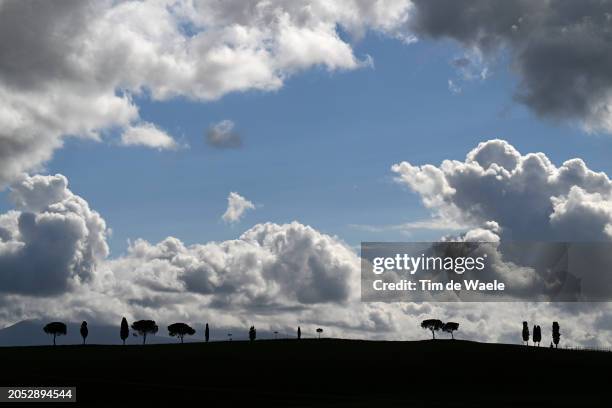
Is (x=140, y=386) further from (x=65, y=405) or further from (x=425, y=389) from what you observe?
(x=425, y=389)

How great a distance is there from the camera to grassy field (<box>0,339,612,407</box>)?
65375 millimetres

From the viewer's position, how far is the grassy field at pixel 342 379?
6538cm

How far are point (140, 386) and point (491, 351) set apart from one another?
85544mm

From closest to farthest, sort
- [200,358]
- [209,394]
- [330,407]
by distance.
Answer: [330,407]
[209,394]
[200,358]

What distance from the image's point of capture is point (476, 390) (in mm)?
79875

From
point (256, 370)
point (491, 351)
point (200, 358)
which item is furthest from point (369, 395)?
point (491, 351)

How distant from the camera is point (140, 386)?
255 feet

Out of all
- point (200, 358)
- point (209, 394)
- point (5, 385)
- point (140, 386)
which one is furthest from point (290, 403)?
point (200, 358)

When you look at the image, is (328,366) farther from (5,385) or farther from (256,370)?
(5,385)

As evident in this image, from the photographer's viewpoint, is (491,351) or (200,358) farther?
(491,351)

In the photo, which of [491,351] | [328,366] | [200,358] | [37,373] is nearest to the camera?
[37,373]

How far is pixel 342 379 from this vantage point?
90312 millimetres

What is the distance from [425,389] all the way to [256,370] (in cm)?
3106

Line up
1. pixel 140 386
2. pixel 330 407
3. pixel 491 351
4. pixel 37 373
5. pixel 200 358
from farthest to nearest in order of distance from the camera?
pixel 491 351, pixel 200 358, pixel 37 373, pixel 140 386, pixel 330 407
